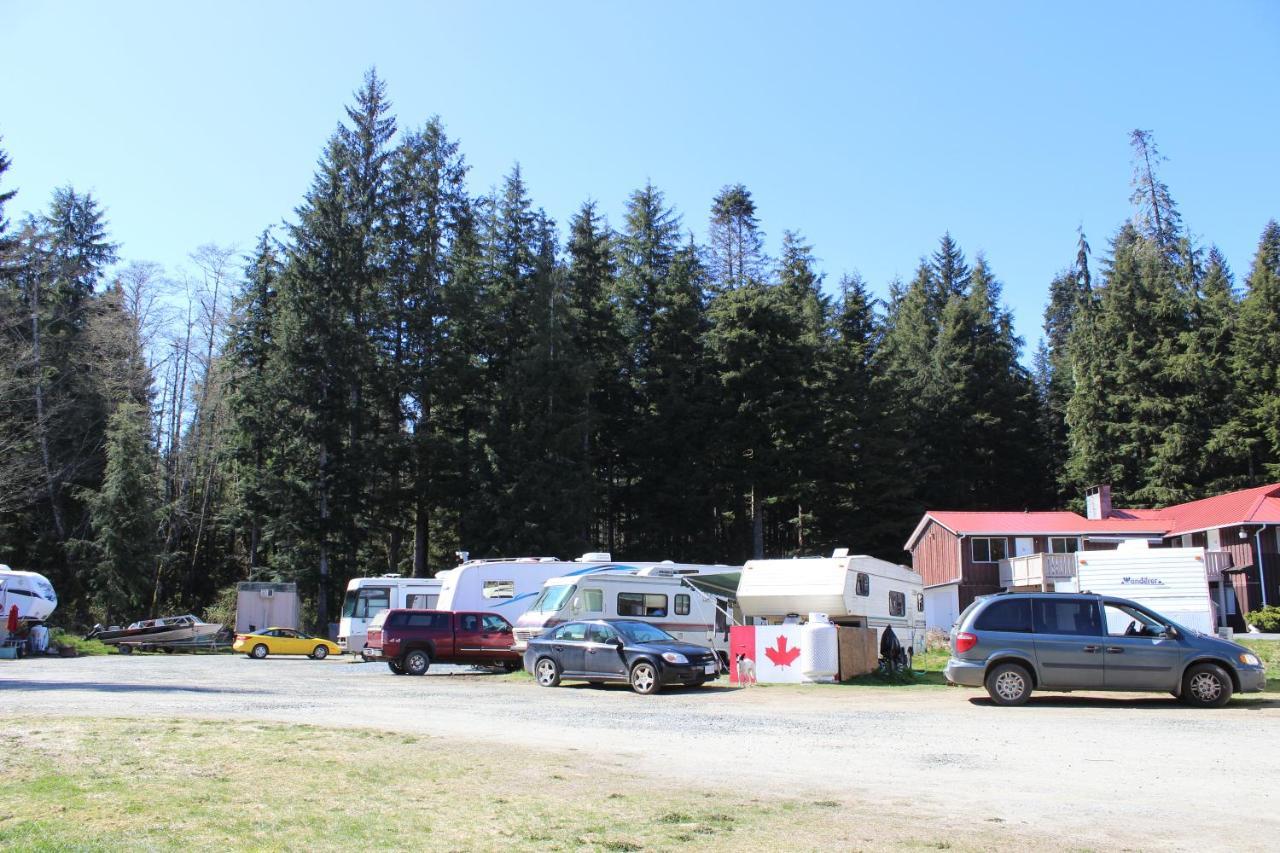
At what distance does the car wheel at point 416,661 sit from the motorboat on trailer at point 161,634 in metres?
18.5

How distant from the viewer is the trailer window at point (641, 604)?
23.1m

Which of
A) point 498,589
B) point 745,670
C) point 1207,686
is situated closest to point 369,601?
point 498,589

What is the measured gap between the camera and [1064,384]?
6769 cm

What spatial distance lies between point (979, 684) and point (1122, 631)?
2232mm

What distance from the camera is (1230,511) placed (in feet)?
133

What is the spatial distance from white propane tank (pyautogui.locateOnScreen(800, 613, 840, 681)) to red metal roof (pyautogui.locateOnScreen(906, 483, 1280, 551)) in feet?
85.7

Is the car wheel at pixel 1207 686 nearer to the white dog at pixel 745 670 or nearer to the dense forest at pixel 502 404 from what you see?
the white dog at pixel 745 670

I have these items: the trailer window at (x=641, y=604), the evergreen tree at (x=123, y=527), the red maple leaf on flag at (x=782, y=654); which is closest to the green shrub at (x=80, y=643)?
the evergreen tree at (x=123, y=527)

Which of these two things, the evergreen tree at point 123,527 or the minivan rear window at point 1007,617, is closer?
the minivan rear window at point 1007,617

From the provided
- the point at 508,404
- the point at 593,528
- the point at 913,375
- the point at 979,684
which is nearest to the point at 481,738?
the point at 979,684

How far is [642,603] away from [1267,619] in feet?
76.5

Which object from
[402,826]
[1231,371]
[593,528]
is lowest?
[402,826]

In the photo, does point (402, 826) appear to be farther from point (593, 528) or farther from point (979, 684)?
point (593, 528)

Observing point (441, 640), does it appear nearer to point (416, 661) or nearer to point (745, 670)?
point (416, 661)
